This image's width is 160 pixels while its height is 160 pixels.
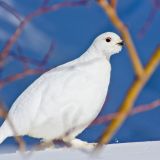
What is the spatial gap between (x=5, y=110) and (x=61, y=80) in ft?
3.15

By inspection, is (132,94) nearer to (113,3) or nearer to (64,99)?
(113,3)

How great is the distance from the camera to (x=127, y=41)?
0.29 meters

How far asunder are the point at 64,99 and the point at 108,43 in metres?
0.21

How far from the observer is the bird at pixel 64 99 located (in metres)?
1.18

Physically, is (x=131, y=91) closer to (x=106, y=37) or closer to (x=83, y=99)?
(x=83, y=99)

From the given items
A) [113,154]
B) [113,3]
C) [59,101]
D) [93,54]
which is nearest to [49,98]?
[59,101]

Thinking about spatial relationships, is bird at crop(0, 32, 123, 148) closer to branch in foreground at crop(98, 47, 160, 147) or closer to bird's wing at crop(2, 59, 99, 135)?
bird's wing at crop(2, 59, 99, 135)

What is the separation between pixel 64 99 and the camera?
1221 millimetres

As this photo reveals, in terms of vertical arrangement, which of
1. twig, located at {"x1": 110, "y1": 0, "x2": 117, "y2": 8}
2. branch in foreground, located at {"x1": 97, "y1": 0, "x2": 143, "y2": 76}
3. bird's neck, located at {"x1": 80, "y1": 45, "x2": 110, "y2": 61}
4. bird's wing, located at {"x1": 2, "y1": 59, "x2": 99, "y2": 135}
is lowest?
bird's wing, located at {"x1": 2, "y1": 59, "x2": 99, "y2": 135}

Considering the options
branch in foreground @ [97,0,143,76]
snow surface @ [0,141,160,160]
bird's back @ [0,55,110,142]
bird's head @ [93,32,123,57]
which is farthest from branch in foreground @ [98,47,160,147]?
bird's head @ [93,32,123,57]

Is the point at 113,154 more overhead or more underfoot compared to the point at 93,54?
more underfoot

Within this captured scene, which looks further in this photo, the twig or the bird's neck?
the bird's neck

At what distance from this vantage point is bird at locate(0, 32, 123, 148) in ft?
3.87

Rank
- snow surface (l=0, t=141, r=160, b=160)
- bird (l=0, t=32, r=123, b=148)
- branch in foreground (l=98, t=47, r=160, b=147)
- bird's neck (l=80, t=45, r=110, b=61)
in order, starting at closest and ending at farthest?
branch in foreground (l=98, t=47, r=160, b=147) → snow surface (l=0, t=141, r=160, b=160) → bird (l=0, t=32, r=123, b=148) → bird's neck (l=80, t=45, r=110, b=61)
